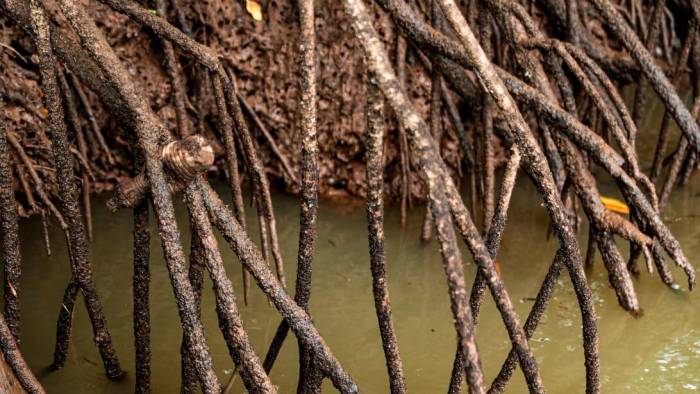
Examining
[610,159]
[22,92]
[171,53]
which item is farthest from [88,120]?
[610,159]

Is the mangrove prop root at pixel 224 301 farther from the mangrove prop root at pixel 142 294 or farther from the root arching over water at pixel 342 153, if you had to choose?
the mangrove prop root at pixel 142 294

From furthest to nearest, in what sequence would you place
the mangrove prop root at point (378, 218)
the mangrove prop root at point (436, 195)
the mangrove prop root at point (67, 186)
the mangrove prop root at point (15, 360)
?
1. the mangrove prop root at point (67, 186)
2. the mangrove prop root at point (15, 360)
3. the mangrove prop root at point (378, 218)
4. the mangrove prop root at point (436, 195)

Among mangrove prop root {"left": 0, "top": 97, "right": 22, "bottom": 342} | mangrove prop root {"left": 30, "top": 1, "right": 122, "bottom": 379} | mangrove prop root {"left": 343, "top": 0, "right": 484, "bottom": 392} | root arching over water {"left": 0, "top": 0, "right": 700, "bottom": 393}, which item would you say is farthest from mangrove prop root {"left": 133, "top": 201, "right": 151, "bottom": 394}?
mangrove prop root {"left": 343, "top": 0, "right": 484, "bottom": 392}

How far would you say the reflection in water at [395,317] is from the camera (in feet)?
9.89

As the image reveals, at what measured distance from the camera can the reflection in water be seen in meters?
3.02

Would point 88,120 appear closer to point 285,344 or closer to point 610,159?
point 285,344

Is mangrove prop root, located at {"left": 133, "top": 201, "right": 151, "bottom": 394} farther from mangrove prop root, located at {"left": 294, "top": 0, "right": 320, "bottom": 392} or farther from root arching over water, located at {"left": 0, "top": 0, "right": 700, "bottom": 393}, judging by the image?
mangrove prop root, located at {"left": 294, "top": 0, "right": 320, "bottom": 392}

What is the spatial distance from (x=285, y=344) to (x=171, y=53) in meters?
1.23

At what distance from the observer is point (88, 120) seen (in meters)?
4.06

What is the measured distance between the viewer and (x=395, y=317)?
11.0ft

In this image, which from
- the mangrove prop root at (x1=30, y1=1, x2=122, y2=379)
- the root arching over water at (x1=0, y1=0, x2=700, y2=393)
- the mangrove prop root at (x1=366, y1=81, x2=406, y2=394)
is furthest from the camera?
the mangrove prop root at (x1=30, y1=1, x2=122, y2=379)

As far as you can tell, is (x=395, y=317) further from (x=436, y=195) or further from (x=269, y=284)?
(x=436, y=195)

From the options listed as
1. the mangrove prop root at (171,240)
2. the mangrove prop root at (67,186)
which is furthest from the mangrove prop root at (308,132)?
the mangrove prop root at (67,186)

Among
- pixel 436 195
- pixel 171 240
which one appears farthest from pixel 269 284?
pixel 436 195
